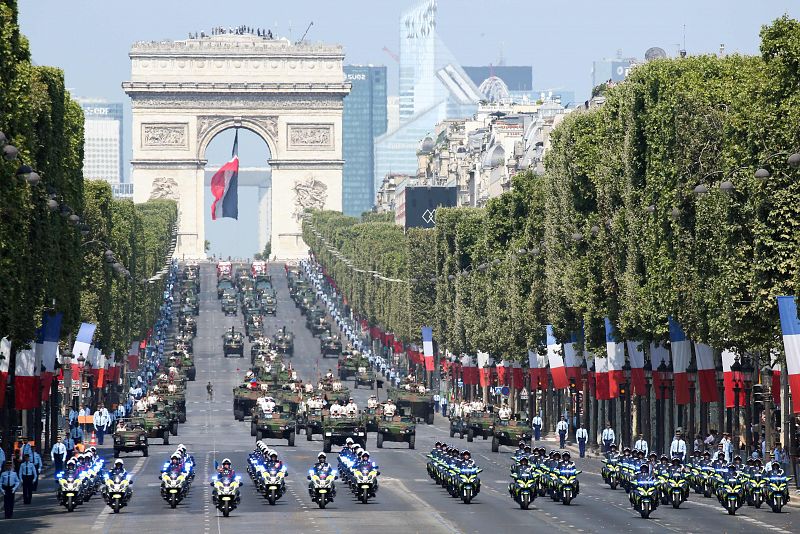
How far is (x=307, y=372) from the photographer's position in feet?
590

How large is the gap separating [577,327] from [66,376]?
24.5 m

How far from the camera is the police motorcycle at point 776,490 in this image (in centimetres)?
6384

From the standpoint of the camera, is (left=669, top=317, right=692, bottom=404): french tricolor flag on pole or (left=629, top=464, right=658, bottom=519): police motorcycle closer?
(left=629, top=464, right=658, bottom=519): police motorcycle

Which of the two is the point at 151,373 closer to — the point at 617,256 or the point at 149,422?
the point at 149,422

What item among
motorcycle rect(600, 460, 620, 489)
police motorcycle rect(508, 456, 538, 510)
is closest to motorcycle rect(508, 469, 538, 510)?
police motorcycle rect(508, 456, 538, 510)

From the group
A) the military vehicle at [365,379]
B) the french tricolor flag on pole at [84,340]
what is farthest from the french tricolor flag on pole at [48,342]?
the military vehicle at [365,379]

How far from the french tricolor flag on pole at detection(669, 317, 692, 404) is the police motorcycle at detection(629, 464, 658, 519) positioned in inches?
859

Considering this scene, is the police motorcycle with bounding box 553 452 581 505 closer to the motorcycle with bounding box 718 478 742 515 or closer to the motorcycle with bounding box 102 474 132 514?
the motorcycle with bounding box 718 478 742 515

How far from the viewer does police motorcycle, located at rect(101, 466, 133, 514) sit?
64.3 meters

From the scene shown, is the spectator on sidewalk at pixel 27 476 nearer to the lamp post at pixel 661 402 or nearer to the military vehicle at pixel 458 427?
the lamp post at pixel 661 402

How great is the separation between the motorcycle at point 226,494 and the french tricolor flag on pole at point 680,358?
1100 inches

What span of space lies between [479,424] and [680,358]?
1076 inches

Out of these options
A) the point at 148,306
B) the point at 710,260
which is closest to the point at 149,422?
the point at 710,260

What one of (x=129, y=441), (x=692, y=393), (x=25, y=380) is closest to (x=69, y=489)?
(x=25, y=380)
